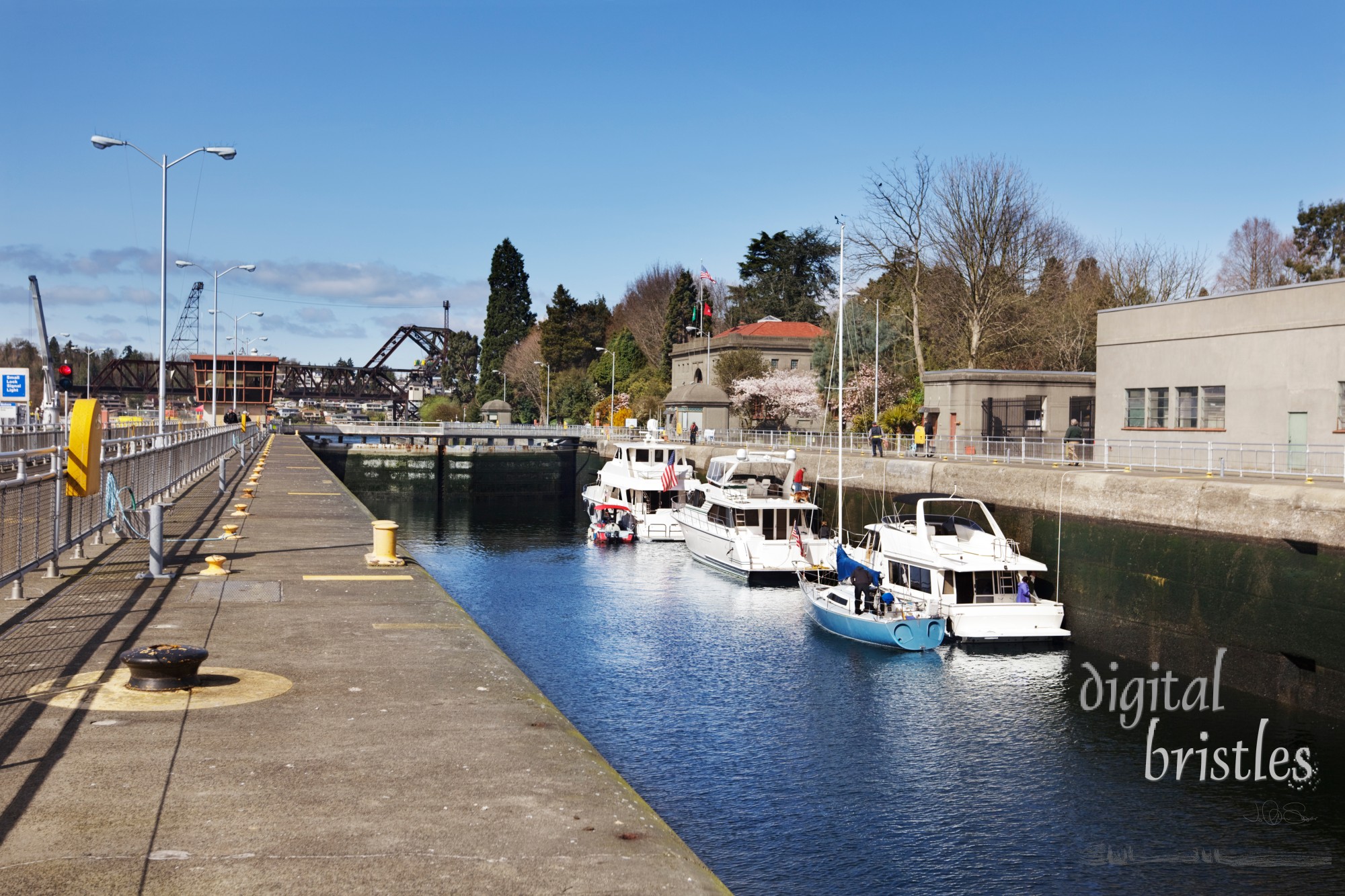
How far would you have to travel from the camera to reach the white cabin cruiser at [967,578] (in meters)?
30.1

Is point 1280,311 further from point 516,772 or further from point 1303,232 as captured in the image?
point 1303,232

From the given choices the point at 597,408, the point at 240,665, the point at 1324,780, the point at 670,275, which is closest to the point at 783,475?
the point at 1324,780

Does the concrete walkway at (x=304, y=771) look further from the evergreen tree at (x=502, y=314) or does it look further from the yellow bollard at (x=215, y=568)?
the evergreen tree at (x=502, y=314)

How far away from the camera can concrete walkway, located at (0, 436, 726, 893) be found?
24.9ft

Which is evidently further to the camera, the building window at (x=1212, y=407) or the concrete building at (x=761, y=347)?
the concrete building at (x=761, y=347)

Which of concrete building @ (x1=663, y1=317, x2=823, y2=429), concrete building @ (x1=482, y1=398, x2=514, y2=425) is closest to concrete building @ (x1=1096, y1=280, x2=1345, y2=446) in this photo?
concrete building @ (x1=663, y1=317, x2=823, y2=429)

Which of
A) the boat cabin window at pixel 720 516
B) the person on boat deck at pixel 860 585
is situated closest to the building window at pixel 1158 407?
the boat cabin window at pixel 720 516

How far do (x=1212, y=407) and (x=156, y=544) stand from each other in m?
34.9

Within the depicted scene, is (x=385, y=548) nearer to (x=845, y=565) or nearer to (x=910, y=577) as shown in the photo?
(x=910, y=577)

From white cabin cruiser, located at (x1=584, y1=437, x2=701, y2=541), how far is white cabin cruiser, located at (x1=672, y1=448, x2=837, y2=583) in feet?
16.8

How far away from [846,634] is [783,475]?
19.2 meters

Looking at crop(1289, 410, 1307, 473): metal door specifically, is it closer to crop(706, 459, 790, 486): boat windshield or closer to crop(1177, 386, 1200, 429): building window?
crop(1177, 386, 1200, 429): building window

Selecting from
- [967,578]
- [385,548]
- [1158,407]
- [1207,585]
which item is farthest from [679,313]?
[385,548]

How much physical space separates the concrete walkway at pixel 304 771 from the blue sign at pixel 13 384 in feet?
113
